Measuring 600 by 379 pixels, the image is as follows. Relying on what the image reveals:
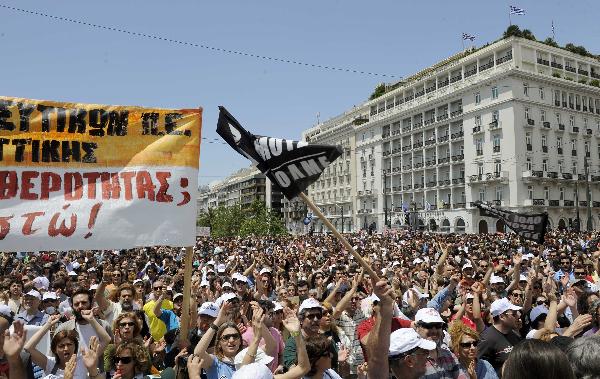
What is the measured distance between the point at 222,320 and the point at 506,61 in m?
59.3

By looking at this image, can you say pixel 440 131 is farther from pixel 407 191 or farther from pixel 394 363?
pixel 394 363

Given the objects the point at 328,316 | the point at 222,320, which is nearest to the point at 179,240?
the point at 222,320

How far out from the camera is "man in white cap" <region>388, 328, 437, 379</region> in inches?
130

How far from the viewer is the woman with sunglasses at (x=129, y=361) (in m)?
4.08

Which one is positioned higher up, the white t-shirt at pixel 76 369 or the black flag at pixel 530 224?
the black flag at pixel 530 224

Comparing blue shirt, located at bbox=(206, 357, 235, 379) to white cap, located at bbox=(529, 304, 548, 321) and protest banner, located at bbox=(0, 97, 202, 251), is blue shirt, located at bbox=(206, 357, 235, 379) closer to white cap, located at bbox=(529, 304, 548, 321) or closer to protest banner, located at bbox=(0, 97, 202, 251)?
protest banner, located at bbox=(0, 97, 202, 251)

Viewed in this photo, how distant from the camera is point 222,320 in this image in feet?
15.4

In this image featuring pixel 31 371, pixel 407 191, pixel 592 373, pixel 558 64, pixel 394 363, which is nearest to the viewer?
pixel 592 373

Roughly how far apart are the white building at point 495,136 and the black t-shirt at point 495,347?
4744cm

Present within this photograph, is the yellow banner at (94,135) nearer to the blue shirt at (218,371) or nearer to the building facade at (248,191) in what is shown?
the blue shirt at (218,371)

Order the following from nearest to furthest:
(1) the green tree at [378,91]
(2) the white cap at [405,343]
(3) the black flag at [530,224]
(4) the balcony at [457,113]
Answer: (2) the white cap at [405,343] → (3) the black flag at [530,224] → (4) the balcony at [457,113] → (1) the green tree at [378,91]

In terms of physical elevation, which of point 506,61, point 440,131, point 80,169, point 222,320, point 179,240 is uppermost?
point 506,61

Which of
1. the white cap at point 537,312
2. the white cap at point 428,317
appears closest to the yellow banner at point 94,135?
the white cap at point 428,317

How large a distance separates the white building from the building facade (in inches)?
1714
